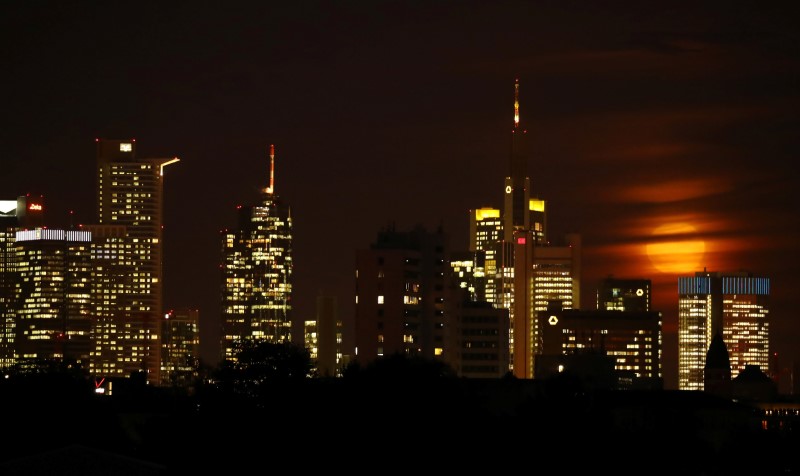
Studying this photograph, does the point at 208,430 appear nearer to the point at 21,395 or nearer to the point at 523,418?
the point at 523,418

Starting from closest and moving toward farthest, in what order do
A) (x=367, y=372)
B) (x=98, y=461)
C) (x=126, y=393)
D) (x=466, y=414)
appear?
(x=98, y=461) → (x=466, y=414) → (x=367, y=372) → (x=126, y=393)

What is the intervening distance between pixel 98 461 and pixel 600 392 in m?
80.2

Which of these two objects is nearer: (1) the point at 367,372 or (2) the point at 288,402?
(2) the point at 288,402

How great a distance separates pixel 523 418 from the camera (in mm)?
107250

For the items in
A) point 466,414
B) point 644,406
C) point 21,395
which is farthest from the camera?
point 644,406

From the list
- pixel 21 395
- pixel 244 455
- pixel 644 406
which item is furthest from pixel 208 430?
pixel 644 406

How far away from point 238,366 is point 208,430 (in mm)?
36352

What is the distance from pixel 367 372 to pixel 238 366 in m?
21.3

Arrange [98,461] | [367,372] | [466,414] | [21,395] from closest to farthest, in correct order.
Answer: [98,461]
[466,414]
[367,372]
[21,395]

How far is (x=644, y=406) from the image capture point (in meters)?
148

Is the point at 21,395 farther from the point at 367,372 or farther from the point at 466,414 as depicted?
the point at 466,414

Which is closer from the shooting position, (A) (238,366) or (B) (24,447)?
(B) (24,447)

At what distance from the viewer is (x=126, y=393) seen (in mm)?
165125

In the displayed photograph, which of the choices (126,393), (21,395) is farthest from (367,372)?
(126,393)
